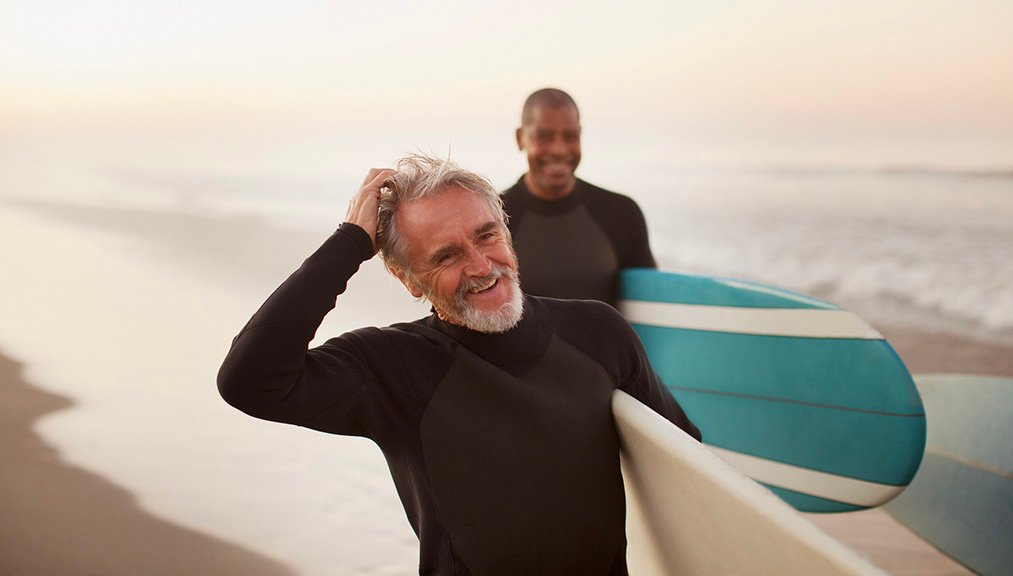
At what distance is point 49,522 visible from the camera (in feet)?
7.77

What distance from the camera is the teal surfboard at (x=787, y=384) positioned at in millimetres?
2227

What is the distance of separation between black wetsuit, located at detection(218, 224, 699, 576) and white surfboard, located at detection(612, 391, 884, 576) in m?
0.06

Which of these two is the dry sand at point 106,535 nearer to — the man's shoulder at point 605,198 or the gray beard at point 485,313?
the man's shoulder at point 605,198

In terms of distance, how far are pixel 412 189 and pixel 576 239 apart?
1112 millimetres

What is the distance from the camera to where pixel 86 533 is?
2.31 metres

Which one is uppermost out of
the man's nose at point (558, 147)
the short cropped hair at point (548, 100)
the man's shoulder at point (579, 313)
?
the short cropped hair at point (548, 100)

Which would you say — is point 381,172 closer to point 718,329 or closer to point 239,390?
point 239,390

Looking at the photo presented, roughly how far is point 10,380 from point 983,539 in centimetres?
358

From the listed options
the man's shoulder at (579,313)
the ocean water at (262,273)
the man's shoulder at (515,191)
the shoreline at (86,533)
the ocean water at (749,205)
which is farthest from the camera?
the ocean water at (749,205)

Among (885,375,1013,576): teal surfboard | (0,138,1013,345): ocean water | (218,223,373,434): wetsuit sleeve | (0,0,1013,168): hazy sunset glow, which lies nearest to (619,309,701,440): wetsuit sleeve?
(218,223,373,434): wetsuit sleeve

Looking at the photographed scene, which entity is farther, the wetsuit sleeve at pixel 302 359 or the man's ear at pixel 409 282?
the man's ear at pixel 409 282

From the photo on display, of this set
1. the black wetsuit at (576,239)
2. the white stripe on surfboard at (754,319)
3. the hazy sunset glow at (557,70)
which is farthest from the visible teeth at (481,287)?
the hazy sunset glow at (557,70)

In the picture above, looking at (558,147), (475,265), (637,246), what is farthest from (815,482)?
(475,265)

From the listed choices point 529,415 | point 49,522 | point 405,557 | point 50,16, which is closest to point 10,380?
point 49,522
